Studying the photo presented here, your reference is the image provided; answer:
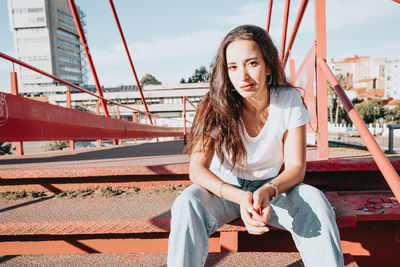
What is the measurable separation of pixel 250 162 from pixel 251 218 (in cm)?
29

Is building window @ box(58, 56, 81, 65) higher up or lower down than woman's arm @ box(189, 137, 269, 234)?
higher up

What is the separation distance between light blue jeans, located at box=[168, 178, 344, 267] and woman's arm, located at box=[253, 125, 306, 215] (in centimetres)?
5

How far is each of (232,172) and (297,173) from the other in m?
0.28

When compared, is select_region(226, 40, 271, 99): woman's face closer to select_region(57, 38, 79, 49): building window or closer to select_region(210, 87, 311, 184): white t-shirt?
select_region(210, 87, 311, 184): white t-shirt

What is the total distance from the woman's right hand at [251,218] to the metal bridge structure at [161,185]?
9.4 inches

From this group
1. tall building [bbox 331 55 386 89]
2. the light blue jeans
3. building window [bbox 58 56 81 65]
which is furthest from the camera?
tall building [bbox 331 55 386 89]

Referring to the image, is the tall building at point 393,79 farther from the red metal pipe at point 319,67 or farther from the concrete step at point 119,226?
the concrete step at point 119,226

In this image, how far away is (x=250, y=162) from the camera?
1.10 metres

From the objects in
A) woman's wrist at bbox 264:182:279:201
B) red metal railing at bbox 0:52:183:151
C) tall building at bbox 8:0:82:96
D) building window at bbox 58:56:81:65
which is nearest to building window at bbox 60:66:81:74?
tall building at bbox 8:0:82:96

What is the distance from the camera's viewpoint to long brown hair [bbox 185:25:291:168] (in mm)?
1101

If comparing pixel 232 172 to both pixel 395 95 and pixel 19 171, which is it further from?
pixel 395 95

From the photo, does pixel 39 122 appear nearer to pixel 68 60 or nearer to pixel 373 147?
pixel 373 147

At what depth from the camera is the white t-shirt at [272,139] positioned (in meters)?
1.09

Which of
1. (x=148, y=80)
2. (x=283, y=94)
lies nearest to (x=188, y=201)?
(x=283, y=94)
